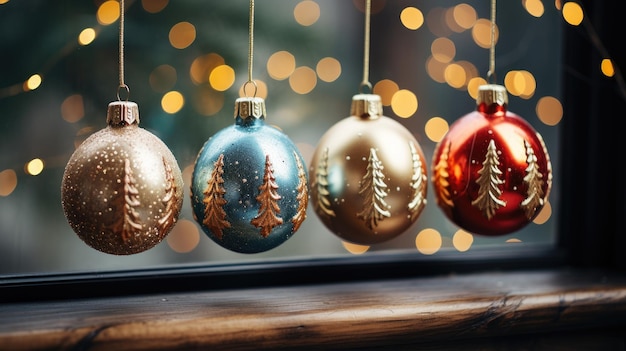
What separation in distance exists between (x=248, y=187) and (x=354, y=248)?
0.35 meters

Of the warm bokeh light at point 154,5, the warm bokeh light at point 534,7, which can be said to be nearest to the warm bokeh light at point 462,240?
the warm bokeh light at point 534,7

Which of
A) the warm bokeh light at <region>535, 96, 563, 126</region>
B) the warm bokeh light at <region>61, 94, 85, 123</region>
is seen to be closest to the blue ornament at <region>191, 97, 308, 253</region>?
the warm bokeh light at <region>61, 94, 85, 123</region>

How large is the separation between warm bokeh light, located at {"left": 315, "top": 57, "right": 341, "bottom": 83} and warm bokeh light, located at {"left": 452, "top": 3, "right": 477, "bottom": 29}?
0.72 feet

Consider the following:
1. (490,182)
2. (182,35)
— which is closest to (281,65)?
(182,35)

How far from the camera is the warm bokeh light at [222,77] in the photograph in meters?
1.03

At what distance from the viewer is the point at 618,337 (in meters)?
1.07

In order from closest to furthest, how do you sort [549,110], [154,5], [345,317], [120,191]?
1. [120,191]
2. [345,317]
3. [154,5]
4. [549,110]

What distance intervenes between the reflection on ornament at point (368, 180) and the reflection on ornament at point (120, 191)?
20cm

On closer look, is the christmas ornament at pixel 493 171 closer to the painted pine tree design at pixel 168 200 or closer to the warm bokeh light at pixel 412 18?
the warm bokeh light at pixel 412 18

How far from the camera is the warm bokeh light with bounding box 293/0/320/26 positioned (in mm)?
1067

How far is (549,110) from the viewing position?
1.21 meters

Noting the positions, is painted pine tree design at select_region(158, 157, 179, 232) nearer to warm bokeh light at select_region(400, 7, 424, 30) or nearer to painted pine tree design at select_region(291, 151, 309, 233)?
painted pine tree design at select_region(291, 151, 309, 233)

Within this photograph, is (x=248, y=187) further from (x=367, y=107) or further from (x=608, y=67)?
(x=608, y=67)

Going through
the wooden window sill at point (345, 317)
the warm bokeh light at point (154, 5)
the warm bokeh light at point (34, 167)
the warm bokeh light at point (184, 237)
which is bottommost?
the wooden window sill at point (345, 317)
